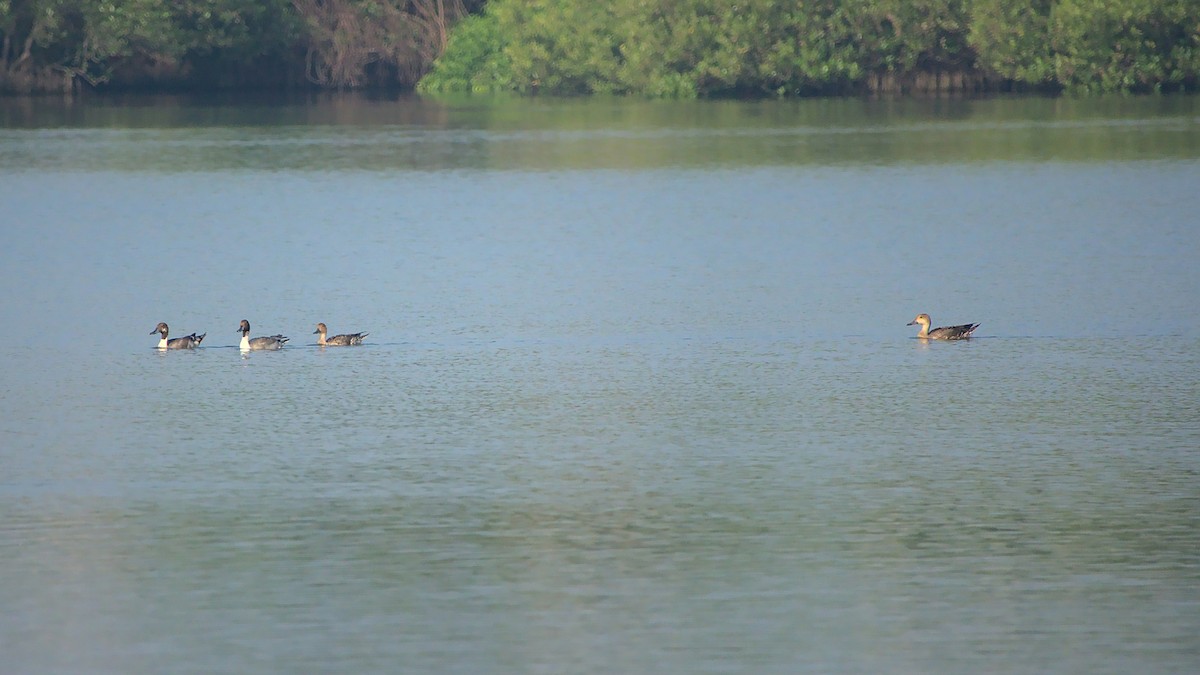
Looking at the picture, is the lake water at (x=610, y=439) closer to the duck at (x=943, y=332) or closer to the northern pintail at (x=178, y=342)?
the northern pintail at (x=178, y=342)

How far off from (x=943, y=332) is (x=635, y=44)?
146 ft

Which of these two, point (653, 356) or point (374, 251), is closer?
point (653, 356)

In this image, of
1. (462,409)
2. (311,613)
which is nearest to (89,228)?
(462,409)

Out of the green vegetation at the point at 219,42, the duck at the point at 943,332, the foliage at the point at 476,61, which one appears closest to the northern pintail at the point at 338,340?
the duck at the point at 943,332

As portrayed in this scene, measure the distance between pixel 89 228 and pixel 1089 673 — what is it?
21920 mm

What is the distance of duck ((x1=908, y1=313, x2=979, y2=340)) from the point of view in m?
17.5

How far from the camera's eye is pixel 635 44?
201 feet

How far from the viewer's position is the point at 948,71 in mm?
62406

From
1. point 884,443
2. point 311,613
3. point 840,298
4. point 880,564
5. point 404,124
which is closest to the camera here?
point 311,613

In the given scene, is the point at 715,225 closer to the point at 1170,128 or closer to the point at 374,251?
the point at 374,251

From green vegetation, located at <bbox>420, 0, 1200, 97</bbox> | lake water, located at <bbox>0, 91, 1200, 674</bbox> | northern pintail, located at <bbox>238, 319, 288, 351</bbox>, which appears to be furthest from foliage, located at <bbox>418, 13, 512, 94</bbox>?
northern pintail, located at <bbox>238, 319, 288, 351</bbox>

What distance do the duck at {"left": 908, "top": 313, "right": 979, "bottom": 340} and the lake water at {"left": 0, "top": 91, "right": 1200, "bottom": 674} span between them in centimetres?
39

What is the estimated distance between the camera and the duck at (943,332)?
57.4 feet

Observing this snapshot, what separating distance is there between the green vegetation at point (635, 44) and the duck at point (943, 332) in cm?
3833
